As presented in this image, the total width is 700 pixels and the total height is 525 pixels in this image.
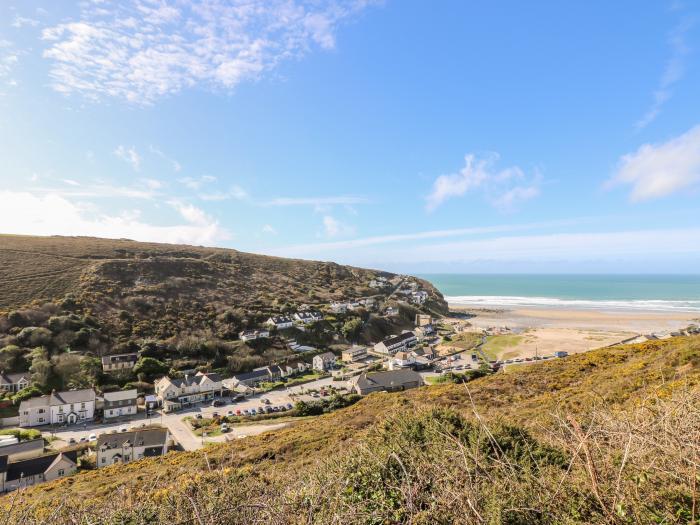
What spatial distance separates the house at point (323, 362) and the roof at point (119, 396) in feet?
70.4

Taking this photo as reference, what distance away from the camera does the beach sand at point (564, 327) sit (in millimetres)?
47344

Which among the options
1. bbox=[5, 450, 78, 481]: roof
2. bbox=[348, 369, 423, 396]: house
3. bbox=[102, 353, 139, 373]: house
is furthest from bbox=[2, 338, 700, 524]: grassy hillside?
bbox=[102, 353, 139, 373]: house

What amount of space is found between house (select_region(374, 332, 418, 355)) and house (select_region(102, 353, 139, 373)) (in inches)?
1312

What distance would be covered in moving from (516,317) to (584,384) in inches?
2913

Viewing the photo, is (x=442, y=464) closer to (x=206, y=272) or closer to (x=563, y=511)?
(x=563, y=511)

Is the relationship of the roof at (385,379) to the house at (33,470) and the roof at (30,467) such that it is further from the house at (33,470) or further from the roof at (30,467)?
the roof at (30,467)

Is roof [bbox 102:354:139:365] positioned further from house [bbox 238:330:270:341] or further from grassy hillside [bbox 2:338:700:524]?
grassy hillside [bbox 2:338:700:524]

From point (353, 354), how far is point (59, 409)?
33.4 meters

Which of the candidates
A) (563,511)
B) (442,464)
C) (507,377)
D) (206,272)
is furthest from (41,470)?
(206,272)

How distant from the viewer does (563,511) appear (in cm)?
347

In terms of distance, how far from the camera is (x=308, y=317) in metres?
61.0

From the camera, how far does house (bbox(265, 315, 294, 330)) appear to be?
55219mm

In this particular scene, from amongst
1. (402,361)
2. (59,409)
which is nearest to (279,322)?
(402,361)

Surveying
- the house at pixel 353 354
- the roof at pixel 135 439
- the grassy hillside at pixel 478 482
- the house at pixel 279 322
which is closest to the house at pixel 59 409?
the roof at pixel 135 439
